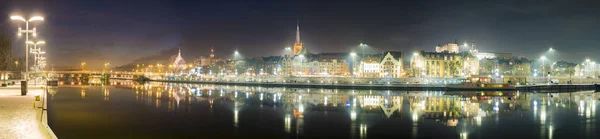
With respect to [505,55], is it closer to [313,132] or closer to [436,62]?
[436,62]

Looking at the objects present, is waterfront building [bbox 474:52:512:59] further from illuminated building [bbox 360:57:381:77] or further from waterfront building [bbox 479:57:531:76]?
illuminated building [bbox 360:57:381:77]

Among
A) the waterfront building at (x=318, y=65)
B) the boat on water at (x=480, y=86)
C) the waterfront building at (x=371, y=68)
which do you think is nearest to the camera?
the boat on water at (x=480, y=86)

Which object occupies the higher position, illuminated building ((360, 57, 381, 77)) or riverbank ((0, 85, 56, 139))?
illuminated building ((360, 57, 381, 77))

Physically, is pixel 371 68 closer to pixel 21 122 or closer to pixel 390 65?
pixel 390 65

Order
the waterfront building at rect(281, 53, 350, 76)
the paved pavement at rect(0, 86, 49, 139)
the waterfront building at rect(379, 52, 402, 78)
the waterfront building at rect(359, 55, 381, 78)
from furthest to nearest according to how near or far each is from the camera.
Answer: the waterfront building at rect(281, 53, 350, 76) < the waterfront building at rect(359, 55, 381, 78) < the waterfront building at rect(379, 52, 402, 78) < the paved pavement at rect(0, 86, 49, 139)

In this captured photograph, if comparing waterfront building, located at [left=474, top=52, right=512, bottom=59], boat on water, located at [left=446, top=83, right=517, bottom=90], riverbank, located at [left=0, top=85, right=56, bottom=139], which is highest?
waterfront building, located at [left=474, top=52, right=512, bottom=59]

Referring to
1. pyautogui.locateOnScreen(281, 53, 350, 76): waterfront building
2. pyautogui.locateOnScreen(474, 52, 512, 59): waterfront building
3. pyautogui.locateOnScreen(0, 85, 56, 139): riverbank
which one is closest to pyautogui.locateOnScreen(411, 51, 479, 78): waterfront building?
pyautogui.locateOnScreen(281, 53, 350, 76): waterfront building

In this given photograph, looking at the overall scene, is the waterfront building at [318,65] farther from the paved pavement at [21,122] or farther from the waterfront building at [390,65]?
the paved pavement at [21,122]

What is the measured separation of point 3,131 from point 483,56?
15329cm

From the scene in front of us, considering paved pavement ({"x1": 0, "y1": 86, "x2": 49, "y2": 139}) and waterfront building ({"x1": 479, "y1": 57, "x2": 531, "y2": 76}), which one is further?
waterfront building ({"x1": 479, "y1": 57, "x2": 531, "y2": 76})

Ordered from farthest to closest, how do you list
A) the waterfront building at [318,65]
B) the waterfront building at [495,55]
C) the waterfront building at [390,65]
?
1. the waterfront building at [495,55]
2. the waterfront building at [318,65]
3. the waterfront building at [390,65]

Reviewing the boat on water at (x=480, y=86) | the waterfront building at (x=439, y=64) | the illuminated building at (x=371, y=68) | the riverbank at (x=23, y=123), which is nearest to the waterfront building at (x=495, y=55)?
the waterfront building at (x=439, y=64)

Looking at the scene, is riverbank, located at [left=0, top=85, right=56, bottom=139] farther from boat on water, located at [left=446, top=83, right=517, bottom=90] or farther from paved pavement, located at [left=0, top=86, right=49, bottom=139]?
boat on water, located at [left=446, top=83, right=517, bottom=90]

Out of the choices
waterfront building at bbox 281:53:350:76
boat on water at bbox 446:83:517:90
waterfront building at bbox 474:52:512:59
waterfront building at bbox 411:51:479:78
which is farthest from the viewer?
waterfront building at bbox 474:52:512:59
